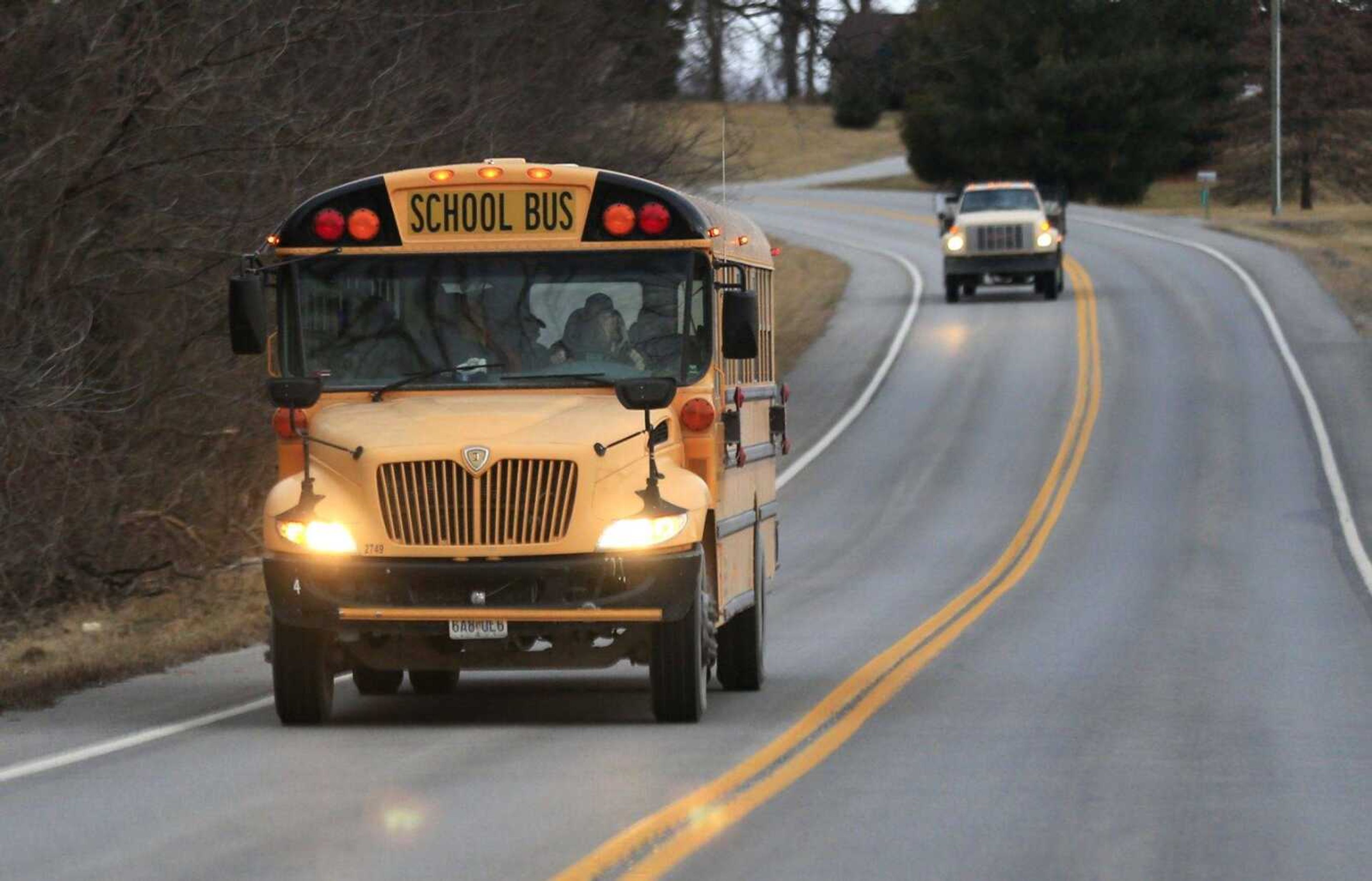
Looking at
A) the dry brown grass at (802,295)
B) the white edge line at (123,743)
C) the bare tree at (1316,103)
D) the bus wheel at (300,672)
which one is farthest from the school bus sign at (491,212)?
the bare tree at (1316,103)

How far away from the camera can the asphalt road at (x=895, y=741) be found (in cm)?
830

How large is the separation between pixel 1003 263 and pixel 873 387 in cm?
879

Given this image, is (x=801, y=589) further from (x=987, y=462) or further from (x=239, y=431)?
(x=987, y=462)

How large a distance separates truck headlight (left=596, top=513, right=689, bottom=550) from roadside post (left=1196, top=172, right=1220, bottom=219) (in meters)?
55.0

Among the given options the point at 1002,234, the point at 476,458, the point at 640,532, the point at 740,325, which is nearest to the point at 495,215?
the point at 740,325

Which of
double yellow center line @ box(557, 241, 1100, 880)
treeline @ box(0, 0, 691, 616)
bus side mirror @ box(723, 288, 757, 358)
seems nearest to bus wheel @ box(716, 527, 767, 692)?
double yellow center line @ box(557, 241, 1100, 880)

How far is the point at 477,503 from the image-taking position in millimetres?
11297

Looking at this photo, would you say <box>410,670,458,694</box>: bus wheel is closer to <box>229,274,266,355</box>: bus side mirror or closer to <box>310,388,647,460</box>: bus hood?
<box>310,388,647,460</box>: bus hood

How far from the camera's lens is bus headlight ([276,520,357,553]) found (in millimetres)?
11352

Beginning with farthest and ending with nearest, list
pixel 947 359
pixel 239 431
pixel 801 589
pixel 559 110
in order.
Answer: pixel 947 359 < pixel 559 110 < pixel 801 589 < pixel 239 431

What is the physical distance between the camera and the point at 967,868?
315 inches

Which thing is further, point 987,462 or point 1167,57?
point 1167,57

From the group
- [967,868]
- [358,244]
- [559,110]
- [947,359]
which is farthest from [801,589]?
[947,359]

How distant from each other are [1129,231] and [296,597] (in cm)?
5524
